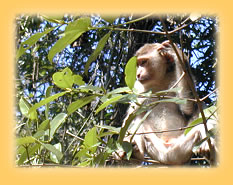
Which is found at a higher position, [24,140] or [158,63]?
[158,63]

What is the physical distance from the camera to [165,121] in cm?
425

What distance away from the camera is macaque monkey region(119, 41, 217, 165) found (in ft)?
12.4

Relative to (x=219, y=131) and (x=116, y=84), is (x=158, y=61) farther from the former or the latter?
(x=219, y=131)

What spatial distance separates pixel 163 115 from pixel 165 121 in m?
0.08

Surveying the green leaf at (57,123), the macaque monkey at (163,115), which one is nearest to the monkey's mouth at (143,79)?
the macaque monkey at (163,115)

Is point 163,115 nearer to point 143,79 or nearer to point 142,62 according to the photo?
point 143,79

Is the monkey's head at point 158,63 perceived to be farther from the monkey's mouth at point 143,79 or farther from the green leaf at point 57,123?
the green leaf at point 57,123

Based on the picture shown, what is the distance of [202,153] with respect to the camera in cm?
312

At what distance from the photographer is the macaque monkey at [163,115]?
378cm

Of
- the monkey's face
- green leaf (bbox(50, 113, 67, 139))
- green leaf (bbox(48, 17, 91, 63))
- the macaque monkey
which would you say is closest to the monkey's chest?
the macaque monkey

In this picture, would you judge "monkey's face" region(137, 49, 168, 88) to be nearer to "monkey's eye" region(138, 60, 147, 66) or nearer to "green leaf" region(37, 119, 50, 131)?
"monkey's eye" region(138, 60, 147, 66)

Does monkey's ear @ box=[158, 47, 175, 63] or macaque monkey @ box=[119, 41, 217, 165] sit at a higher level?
monkey's ear @ box=[158, 47, 175, 63]

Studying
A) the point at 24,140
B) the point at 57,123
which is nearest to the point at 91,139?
the point at 57,123

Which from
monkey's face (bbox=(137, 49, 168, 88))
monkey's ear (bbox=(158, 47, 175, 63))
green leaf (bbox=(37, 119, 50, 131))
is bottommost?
green leaf (bbox=(37, 119, 50, 131))
